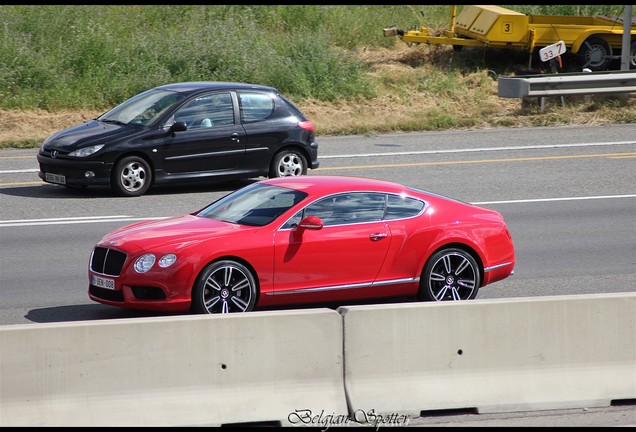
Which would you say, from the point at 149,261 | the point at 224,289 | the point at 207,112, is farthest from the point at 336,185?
the point at 207,112

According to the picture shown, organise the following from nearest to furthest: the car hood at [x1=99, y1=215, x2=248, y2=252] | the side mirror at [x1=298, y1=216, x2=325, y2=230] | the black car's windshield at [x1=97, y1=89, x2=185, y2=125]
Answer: the car hood at [x1=99, y1=215, x2=248, y2=252], the side mirror at [x1=298, y1=216, x2=325, y2=230], the black car's windshield at [x1=97, y1=89, x2=185, y2=125]

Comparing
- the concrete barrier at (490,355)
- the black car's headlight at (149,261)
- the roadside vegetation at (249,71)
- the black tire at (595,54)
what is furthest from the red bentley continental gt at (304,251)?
the black tire at (595,54)

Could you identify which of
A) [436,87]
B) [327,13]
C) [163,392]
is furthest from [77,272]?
[327,13]

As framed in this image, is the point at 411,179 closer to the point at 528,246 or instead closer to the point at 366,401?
the point at 528,246

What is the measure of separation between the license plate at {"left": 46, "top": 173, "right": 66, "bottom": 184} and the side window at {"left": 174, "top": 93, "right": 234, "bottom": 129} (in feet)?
6.36

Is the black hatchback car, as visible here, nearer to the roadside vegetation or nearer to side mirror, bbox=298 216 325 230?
the roadside vegetation

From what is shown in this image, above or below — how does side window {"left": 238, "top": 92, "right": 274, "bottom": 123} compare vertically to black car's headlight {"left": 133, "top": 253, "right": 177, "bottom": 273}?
above

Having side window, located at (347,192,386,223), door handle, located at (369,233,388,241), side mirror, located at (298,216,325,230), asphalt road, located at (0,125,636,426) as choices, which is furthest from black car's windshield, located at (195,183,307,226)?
asphalt road, located at (0,125,636,426)

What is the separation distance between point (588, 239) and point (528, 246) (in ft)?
3.03

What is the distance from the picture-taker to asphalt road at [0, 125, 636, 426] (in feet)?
36.0

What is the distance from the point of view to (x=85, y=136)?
52.9ft

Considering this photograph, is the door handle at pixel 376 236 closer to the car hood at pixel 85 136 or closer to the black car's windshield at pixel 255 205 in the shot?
the black car's windshield at pixel 255 205

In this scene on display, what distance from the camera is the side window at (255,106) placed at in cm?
1706

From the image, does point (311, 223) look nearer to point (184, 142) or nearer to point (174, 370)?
point (174, 370)
